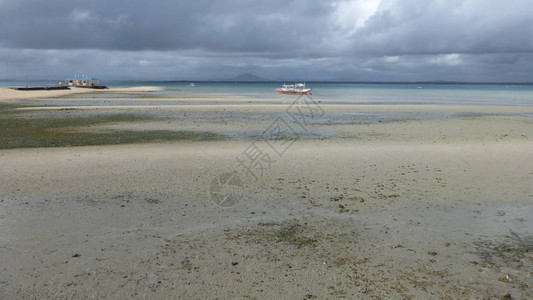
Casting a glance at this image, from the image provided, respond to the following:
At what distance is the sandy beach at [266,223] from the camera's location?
5.66 meters

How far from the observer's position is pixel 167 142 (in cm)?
1820

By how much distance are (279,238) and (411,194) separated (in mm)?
4459

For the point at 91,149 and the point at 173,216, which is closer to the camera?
the point at 173,216

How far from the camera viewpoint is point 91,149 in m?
16.1

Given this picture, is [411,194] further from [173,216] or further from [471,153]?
[471,153]

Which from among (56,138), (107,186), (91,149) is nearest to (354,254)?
(107,186)

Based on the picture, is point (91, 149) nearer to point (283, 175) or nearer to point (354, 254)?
point (283, 175)

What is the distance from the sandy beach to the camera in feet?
18.6

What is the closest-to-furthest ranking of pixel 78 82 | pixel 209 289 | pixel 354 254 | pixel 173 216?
pixel 209 289
pixel 354 254
pixel 173 216
pixel 78 82

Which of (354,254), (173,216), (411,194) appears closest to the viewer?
(354,254)

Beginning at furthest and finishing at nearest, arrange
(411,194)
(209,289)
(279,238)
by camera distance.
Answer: (411,194), (279,238), (209,289)

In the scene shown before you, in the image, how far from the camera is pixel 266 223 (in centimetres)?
803

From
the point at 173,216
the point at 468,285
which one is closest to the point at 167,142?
the point at 173,216

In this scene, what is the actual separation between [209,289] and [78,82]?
131360mm
